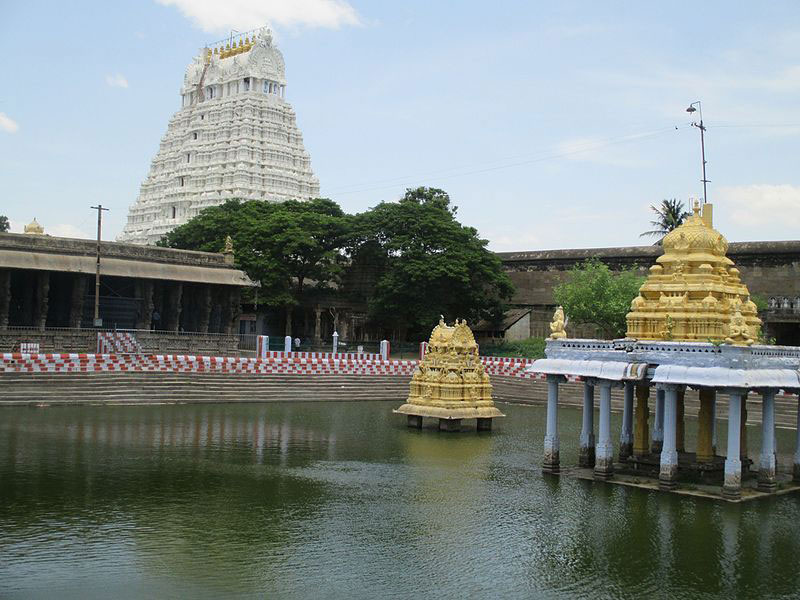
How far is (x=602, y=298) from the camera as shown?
43156 millimetres

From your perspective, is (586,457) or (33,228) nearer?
(586,457)

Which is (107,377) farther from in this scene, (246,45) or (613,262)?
(246,45)

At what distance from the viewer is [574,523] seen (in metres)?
15.3

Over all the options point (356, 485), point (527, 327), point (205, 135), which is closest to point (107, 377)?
point (356, 485)

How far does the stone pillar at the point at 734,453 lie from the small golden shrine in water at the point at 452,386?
10.1 meters

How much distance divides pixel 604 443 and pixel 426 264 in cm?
2969

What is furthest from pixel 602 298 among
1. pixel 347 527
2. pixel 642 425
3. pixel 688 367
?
pixel 347 527

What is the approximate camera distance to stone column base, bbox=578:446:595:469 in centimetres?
2014

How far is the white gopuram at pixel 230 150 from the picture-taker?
6694 cm

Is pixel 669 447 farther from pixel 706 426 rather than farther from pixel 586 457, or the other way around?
pixel 586 457

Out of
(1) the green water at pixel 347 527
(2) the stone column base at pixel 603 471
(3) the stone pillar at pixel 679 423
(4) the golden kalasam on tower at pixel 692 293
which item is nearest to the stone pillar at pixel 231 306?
(1) the green water at pixel 347 527

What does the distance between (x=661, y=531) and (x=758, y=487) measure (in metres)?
4.14

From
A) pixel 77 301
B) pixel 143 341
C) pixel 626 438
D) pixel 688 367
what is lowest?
pixel 626 438

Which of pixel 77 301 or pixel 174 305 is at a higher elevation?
pixel 174 305
